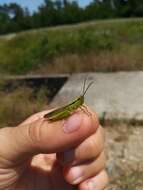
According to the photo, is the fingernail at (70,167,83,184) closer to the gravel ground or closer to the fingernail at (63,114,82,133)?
the fingernail at (63,114,82,133)

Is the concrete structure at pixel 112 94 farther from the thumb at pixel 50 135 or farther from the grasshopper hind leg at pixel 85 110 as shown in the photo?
the grasshopper hind leg at pixel 85 110

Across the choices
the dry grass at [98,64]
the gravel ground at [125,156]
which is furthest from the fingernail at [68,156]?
the dry grass at [98,64]

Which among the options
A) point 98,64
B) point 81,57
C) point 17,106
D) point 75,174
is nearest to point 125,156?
point 17,106

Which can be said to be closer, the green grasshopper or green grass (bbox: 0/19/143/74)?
the green grasshopper

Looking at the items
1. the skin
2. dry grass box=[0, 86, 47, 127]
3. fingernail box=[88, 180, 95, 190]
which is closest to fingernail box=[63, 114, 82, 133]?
the skin

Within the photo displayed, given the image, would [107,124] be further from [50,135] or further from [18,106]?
[50,135]

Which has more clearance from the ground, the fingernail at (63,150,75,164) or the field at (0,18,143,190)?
the fingernail at (63,150,75,164)

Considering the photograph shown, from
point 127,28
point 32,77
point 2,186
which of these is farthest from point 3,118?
point 127,28

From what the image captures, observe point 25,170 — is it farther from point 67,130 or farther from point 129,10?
point 129,10
